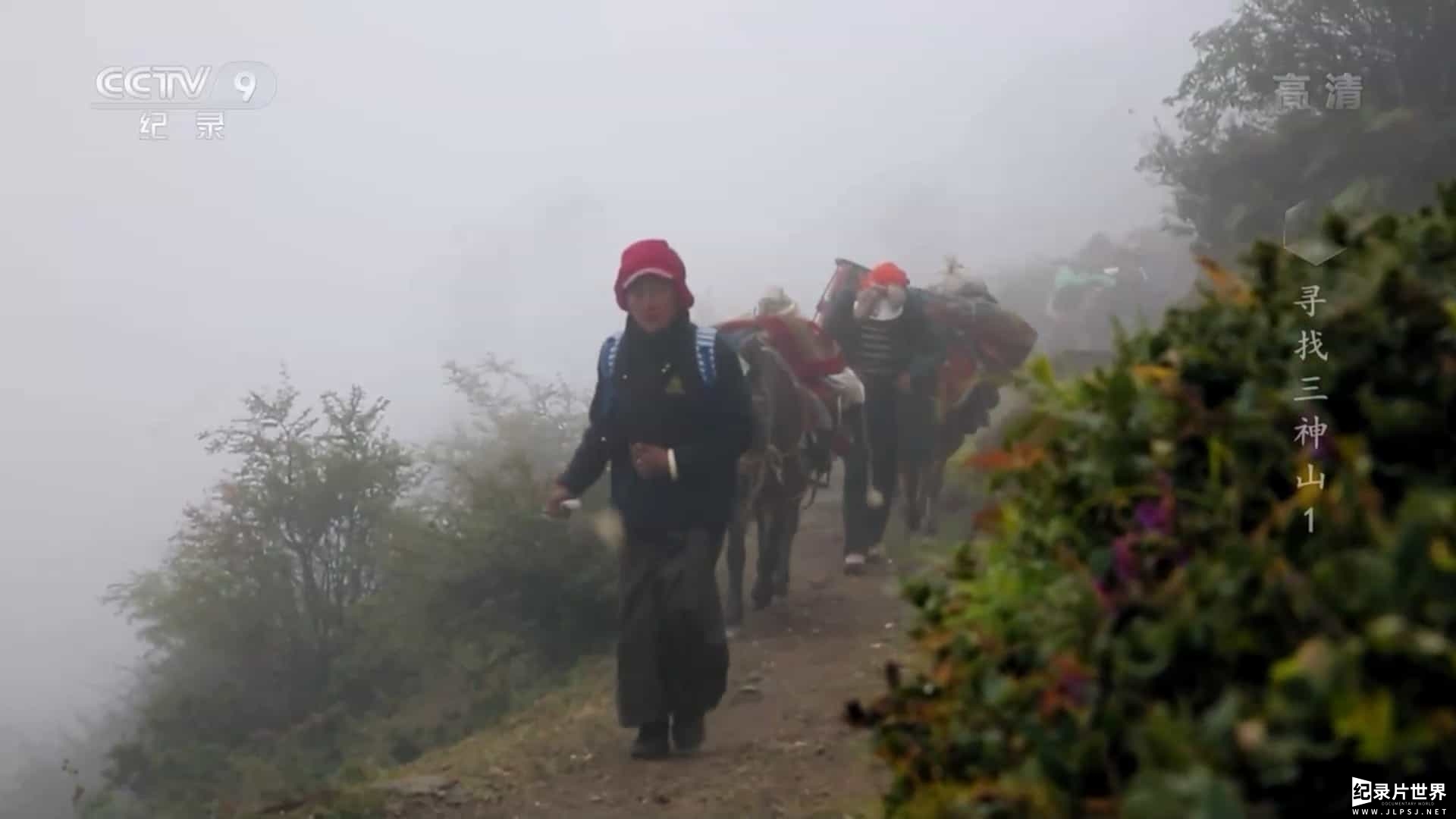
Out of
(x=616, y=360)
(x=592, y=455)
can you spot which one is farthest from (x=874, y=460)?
(x=616, y=360)

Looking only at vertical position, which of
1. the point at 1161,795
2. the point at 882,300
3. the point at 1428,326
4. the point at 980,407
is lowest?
the point at 1161,795

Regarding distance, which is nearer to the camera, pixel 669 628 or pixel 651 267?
pixel 651 267

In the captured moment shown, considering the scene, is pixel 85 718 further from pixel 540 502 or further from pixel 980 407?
pixel 980 407

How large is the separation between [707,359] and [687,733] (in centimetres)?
148

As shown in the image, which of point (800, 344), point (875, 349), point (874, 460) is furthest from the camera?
point (874, 460)

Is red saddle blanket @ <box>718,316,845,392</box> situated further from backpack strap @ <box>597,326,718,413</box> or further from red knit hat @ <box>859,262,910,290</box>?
backpack strap @ <box>597,326,718,413</box>

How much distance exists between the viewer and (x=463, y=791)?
4.98 meters

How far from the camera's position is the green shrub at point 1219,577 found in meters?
1.05

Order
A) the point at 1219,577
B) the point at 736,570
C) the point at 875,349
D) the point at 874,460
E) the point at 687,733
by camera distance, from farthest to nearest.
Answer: the point at 874,460, the point at 875,349, the point at 736,570, the point at 687,733, the point at 1219,577

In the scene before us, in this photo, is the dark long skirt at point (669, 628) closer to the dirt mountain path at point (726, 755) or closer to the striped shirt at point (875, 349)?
the dirt mountain path at point (726, 755)

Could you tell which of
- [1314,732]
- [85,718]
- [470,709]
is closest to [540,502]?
[470,709]

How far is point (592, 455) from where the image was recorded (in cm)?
521

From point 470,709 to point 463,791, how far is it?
241 cm

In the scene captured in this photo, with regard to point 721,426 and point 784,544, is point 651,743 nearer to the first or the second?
point 721,426
